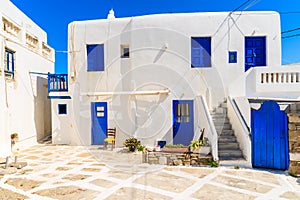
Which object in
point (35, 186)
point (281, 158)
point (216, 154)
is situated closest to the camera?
point (35, 186)

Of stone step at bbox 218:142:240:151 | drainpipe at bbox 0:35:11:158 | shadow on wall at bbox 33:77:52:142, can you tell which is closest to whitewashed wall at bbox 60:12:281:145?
stone step at bbox 218:142:240:151

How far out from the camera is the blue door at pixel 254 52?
1023 cm

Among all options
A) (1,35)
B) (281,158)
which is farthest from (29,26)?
(281,158)

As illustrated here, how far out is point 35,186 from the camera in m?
5.53

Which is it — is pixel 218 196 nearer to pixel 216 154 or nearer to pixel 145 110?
pixel 216 154

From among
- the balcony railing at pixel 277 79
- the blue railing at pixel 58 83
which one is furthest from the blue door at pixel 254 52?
the blue railing at pixel 58 83

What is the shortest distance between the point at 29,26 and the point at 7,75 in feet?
13.1

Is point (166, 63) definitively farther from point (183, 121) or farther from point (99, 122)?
point (99, 122)

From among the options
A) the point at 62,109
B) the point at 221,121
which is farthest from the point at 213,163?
the point at 62,109

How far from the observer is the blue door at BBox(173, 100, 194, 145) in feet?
33.4

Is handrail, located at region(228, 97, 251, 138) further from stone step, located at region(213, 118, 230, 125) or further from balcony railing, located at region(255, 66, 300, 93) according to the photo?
balcony railing, located at region(255, 66, 300, 93)

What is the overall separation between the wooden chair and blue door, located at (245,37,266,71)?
7525mm

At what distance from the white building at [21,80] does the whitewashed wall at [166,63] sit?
3.41m

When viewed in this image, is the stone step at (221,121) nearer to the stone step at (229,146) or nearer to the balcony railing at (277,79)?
the stone step at (229,146)
